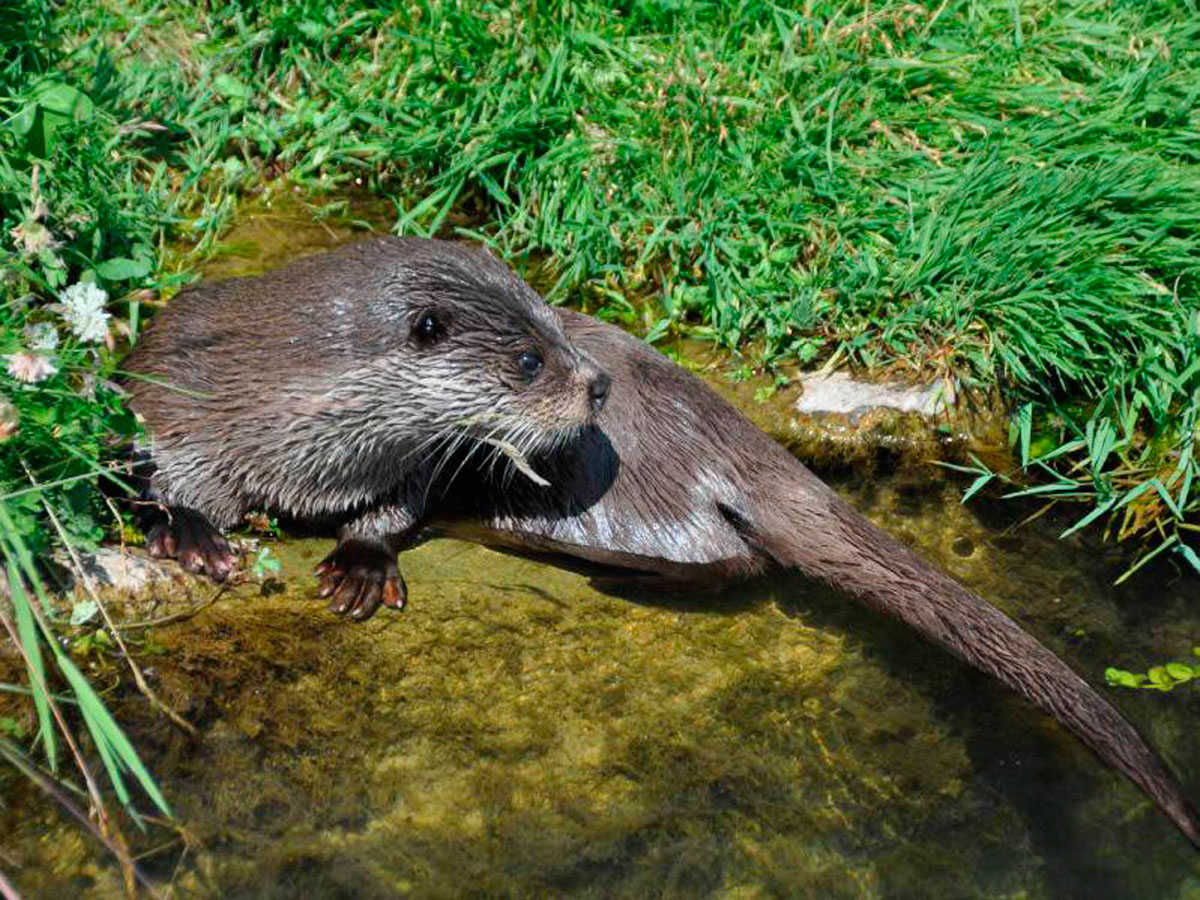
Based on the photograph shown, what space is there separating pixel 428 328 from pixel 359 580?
0.43m

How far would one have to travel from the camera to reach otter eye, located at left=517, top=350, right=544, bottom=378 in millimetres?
2439

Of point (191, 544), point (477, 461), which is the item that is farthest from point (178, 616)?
point (477, 461)

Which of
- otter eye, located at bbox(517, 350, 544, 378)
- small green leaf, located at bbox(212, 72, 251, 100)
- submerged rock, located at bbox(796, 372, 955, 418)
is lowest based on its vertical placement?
submerged rock, located at bbox(796, 372, 955, 418)

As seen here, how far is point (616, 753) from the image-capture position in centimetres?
213

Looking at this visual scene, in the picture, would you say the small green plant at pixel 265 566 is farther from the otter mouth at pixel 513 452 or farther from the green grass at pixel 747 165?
the green grass at pixel 747 165

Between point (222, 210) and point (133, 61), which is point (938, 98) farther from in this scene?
point (133, 61)

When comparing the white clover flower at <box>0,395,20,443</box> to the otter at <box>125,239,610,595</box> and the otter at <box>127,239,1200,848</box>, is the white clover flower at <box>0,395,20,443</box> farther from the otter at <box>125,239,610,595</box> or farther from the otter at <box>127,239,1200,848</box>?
the otter at <box>125,239,610,595</box>

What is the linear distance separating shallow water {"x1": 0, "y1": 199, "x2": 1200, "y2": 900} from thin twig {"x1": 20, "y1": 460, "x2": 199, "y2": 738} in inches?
0.9

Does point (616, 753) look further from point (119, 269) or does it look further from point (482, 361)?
point (119, 269)

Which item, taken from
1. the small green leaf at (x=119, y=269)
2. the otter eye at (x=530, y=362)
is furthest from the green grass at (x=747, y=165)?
the otter eye at (x=530, y=362)

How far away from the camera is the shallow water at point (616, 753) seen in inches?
75.2

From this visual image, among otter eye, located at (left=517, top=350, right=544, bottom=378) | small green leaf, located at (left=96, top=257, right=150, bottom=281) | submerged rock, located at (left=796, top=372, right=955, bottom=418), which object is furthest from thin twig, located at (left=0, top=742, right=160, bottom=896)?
Answer: submerged rock, located at (left=796, top=372, right=955, bottom=418)

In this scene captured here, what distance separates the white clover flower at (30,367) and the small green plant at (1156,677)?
5.55 feet

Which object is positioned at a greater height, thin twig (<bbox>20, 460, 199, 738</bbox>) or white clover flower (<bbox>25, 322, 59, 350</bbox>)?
white clover flower (<bbox>25, 322, 59, 350</bbox>)
